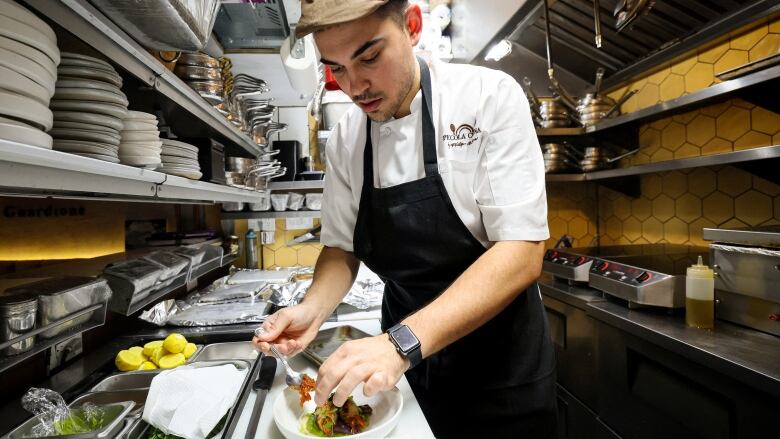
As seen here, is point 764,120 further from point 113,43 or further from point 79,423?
point 79,423

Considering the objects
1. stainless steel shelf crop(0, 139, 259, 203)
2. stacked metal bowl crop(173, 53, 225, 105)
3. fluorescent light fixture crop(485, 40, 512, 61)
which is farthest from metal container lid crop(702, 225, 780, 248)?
stacked metal bowl crop(173, 53, 225, 105)

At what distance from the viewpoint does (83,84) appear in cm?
94

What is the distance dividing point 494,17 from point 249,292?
6.32 ft

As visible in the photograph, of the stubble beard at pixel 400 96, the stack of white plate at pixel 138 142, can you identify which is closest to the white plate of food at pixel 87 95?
the stack of white plate at pixel 138 142

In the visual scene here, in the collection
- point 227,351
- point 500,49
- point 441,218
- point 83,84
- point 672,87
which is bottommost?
point 227,351

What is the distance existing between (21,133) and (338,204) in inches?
37.1

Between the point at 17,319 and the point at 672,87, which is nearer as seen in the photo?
the point at 17,319

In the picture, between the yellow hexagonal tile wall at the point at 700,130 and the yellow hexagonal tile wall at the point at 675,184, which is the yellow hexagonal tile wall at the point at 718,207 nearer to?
the yellow hexagonal tile wall at the point at 675,184

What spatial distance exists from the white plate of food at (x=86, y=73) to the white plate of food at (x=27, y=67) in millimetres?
201

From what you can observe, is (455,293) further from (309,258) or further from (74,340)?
(309,258)

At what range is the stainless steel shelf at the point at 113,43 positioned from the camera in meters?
0.83

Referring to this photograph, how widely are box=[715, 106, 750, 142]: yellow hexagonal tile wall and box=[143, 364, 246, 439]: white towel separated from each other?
110 inches

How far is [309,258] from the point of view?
3.85 meters

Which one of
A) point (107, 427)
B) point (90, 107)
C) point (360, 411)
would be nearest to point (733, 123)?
point (360, 411)
